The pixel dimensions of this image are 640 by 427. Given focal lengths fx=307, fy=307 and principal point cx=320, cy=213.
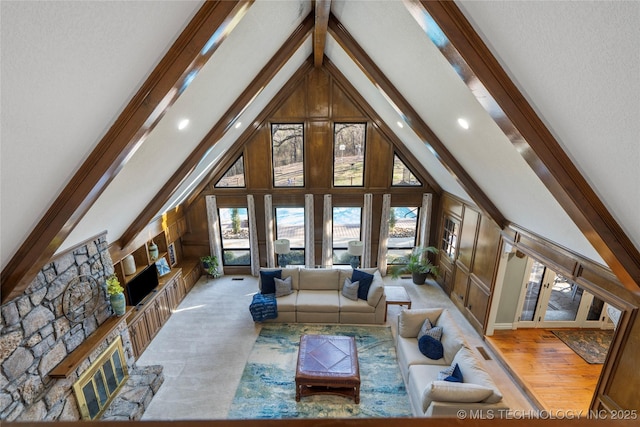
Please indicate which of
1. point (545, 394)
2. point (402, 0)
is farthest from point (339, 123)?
point (545, 394)

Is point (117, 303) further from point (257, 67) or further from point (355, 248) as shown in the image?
point (355, 248)

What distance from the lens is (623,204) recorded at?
2262 mm

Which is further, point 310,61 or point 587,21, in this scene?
point 310,61

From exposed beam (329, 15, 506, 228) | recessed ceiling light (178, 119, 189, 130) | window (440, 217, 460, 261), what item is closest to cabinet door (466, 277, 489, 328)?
window (440, 217, 460, 261)

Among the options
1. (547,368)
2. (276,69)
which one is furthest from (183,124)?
(547,368)

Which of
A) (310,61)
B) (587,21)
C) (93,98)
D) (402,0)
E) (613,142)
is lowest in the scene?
(613,142)

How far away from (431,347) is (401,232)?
380 centimetres

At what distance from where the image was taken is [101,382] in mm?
3721

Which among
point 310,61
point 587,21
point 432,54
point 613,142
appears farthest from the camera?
point 310,61

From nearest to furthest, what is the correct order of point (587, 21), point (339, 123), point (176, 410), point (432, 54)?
point (587, 21) → point (432, 54) → point (176, 410) → point (339, 123)

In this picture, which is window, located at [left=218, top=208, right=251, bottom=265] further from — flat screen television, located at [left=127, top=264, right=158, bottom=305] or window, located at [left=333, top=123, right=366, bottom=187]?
window, located at [left=333, top=123, right=366, bottom=187]

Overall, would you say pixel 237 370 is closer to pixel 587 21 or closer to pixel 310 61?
pixel 587 21

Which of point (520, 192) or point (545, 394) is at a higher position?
point (520, 192)

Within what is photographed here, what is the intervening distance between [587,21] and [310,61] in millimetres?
5362
